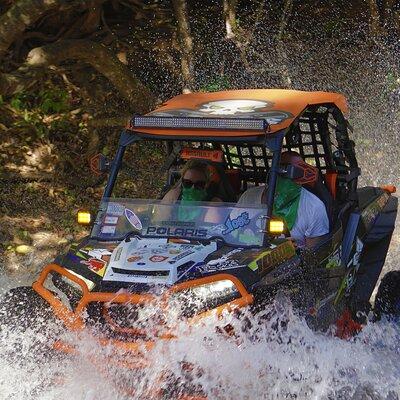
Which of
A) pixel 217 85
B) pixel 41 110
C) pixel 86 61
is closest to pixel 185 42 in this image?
pixel 217 85

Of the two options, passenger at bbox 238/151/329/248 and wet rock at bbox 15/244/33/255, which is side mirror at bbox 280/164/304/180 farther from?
wet rock at bbox 15/244/33/255

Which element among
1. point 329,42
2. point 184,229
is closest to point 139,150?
point 329,42

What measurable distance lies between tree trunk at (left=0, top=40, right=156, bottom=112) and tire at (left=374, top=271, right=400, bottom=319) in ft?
15.0

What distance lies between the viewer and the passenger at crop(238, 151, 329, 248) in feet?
20.2

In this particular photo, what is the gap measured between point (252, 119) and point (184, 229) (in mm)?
799

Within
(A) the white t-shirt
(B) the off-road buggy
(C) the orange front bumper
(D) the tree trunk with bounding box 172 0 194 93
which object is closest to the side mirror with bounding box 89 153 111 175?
(B) the off-road buggy

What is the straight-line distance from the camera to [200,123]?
569cm

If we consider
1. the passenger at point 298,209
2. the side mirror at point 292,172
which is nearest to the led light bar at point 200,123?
the side mirror at point 292,172

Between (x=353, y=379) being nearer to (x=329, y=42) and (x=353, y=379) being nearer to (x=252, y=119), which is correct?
(x=252, y=119)

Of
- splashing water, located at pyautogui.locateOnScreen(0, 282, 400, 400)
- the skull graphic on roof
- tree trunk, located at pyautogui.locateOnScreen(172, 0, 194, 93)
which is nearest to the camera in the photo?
splashing water, located at pyautogui.locateOnScreen(0, 282, 400, 400)

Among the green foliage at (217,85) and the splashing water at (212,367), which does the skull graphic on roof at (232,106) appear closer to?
the splashing water at (212,367)

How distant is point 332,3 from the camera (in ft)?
43.7

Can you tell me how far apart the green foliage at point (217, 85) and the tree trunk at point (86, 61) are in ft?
3.46

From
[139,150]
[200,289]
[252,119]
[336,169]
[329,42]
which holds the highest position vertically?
[252,119]
